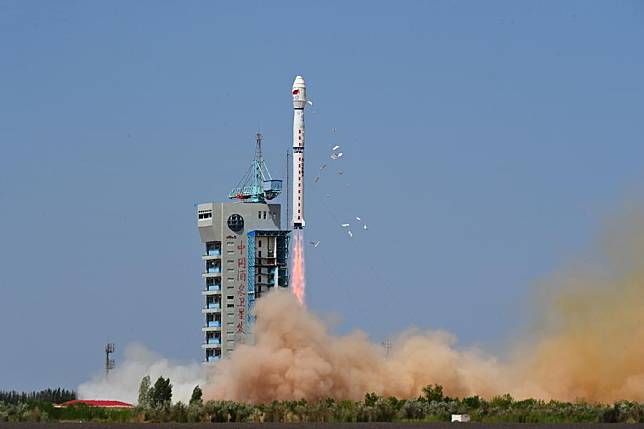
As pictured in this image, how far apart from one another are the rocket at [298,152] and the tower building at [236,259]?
14107mm

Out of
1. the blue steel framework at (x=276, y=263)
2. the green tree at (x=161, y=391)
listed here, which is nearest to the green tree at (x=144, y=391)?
the green tree at (x=161, y=391)

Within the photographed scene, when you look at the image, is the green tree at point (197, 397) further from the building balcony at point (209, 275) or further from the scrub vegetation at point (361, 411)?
the building balcony at point (209, 275)

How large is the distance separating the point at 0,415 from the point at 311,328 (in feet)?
60.4

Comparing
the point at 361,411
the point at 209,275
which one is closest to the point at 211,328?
the point at 209,275

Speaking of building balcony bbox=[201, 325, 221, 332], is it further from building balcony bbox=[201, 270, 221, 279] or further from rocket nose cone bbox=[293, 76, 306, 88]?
rocket nose cone bbox=[293, 76, 306, 88]

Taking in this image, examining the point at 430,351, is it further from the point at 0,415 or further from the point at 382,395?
the point at 0,415

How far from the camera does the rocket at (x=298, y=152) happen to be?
10938 centimetres

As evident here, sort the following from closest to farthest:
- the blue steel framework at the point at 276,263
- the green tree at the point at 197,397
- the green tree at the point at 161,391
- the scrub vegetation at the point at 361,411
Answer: the scrub vegetation at the point at 361,411 → the green tree at the point at 197,397 → the green tree at the point at 161,391 → the blue steel framework at the point at 276,263

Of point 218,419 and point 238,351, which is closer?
point 218,419

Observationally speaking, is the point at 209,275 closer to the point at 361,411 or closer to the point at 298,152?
the point at 298,152

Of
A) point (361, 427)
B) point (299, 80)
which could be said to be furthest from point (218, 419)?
point (299, 80)

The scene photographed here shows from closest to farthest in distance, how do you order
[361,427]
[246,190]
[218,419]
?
[361,427] < [218,419] < [246,190]

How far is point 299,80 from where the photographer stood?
112000 millimetres

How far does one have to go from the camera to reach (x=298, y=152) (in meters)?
110
